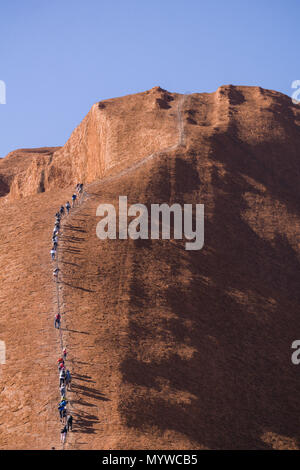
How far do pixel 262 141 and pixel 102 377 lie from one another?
48998 millimetres

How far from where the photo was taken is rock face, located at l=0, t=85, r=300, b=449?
42.1m

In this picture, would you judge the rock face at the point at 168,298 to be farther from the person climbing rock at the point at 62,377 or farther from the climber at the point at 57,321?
the person climbing rock at the point at 62,377

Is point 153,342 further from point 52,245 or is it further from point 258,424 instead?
point 52,245

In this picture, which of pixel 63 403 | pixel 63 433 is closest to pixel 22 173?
pixel 63 403

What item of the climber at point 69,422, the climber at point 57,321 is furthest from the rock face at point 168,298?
the climber at point 57,321

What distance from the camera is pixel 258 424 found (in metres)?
46.3

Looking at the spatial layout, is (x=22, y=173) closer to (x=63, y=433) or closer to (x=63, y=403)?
(x=63, y=403)

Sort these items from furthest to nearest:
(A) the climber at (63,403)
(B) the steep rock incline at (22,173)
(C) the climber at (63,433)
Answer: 1. (B) the steep rock incline at (22,173)
2. (A) the climber at (63,403)
3. (C) the climber at (63,433)

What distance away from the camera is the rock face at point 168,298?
138 ft

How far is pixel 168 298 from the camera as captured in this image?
54531 mm

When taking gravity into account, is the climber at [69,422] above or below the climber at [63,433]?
above

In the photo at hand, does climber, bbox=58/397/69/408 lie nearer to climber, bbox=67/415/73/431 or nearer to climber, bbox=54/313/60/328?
climber, bbox=67/415/73/431

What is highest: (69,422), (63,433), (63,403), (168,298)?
(168,298)

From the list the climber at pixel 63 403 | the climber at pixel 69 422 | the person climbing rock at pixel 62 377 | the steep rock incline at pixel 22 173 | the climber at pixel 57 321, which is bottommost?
the climber at pixel 69 422
